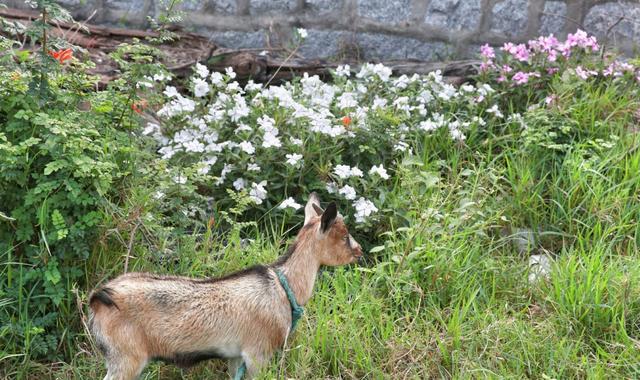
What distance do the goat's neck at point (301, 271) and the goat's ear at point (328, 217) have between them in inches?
5.6

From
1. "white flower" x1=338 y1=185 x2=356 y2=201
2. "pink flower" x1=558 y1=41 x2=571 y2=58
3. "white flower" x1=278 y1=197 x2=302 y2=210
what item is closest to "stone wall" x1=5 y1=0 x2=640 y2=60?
"pink flower" x1=558 y1=41 x2=571 y2=58

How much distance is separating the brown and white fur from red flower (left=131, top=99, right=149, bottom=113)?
1.36 m

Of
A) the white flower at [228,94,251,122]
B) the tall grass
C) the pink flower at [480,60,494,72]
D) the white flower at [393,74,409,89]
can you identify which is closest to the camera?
the tall grass

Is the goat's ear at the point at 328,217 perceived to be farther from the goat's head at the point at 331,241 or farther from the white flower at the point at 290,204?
the white flower at the point at 290,204

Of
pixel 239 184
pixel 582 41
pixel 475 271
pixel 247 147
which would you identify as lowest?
pixel 475 271

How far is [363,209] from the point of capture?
526 centimetres

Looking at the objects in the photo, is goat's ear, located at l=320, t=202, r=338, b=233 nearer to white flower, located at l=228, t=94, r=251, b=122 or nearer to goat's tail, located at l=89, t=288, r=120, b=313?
goat's tail, located at l=89, t=288, r=120, b=313

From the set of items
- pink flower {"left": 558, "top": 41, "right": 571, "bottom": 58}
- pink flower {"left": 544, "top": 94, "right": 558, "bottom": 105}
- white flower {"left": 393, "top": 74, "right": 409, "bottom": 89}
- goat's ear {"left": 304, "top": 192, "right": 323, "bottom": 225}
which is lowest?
goat's ear {"left": 304, "top": 192, "right": 323, "bottom": 225}

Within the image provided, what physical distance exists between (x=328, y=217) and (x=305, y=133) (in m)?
1.68

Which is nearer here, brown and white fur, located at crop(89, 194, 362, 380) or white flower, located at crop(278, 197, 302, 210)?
brown and white fur, located at crop(89, 194, 362, 380)

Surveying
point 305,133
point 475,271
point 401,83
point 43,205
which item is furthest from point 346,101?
point 43,205

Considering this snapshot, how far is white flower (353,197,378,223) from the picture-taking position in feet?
17.2

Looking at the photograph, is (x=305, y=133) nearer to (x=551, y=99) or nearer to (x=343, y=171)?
(x=343, y=171)

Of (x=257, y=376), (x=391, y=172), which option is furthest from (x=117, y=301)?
(x=391, y=172)
